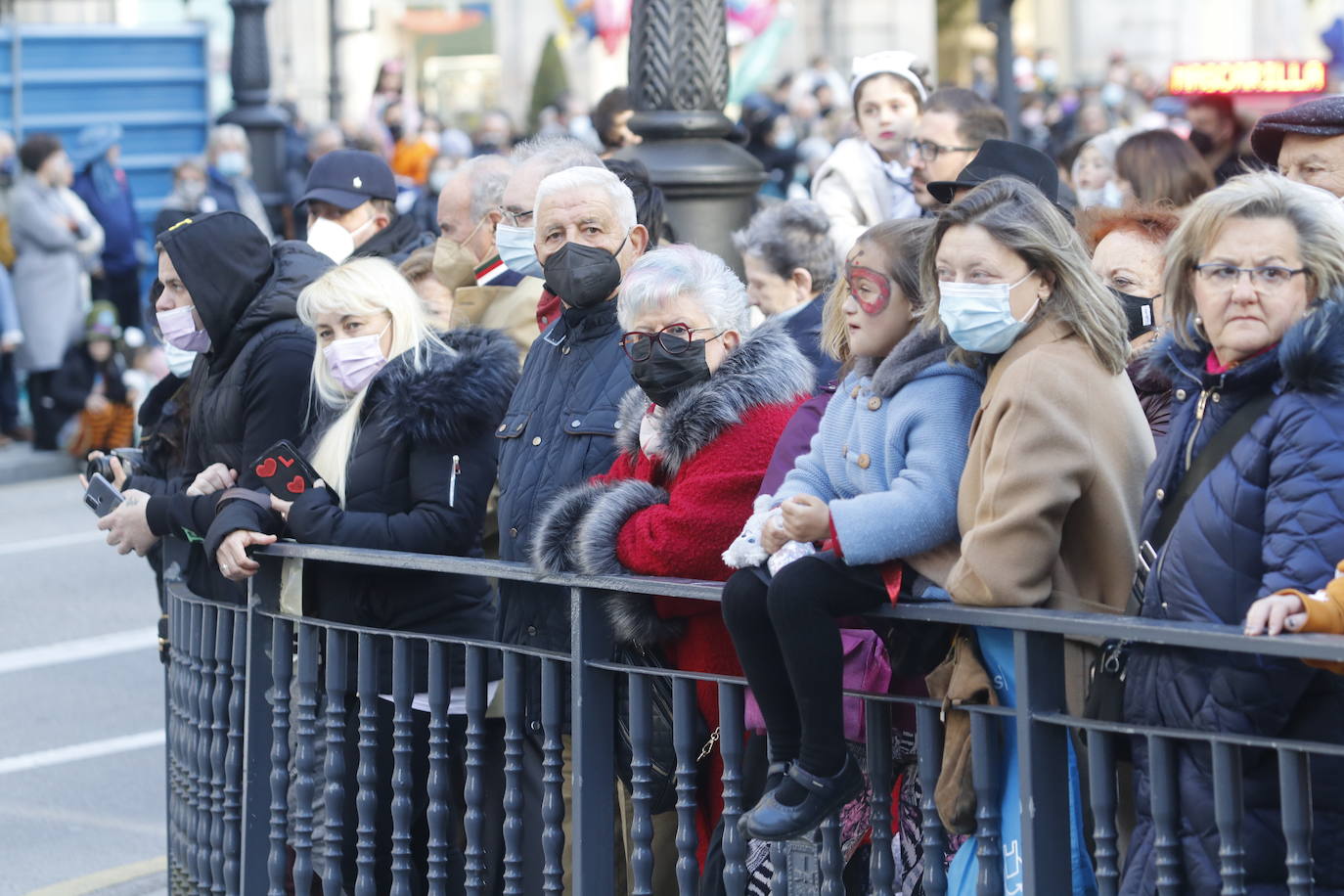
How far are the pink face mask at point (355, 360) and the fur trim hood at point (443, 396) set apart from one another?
0.10 metres

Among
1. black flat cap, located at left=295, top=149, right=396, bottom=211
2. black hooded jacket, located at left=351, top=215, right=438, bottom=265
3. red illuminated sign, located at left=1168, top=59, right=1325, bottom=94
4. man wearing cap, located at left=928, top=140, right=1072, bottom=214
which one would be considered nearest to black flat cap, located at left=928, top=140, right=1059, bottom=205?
man wearing cap, located at left=928, top=140, right=1072, bottom=214

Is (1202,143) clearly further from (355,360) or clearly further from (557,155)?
(355,360)

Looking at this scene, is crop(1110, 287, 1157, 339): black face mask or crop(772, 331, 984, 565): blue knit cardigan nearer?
crop(772, 331, 984, 565): blue knit cardigan

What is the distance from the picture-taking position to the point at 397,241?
7.48 metres

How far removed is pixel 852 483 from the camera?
387cm

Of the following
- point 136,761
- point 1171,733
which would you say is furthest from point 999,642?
point 136,761

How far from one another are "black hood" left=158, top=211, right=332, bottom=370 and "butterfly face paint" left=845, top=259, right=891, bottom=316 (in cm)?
205

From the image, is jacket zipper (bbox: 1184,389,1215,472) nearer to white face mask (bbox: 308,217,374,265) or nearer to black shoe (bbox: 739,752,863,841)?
black shoe (bbox: 739,752,863,841)

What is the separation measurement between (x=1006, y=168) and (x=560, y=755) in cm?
174

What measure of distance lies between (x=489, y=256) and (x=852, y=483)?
9.33ft

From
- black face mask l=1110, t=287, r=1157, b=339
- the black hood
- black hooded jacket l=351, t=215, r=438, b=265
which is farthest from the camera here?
black hooded jacket l=351, t=215, r=438, b=265

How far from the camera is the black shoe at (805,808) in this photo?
3.70 m

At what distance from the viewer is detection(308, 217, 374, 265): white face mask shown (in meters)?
7.55

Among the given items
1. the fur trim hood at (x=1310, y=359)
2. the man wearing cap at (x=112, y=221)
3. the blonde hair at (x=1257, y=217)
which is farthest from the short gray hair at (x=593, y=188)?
the man wearing cap at (x=112, y=221)
